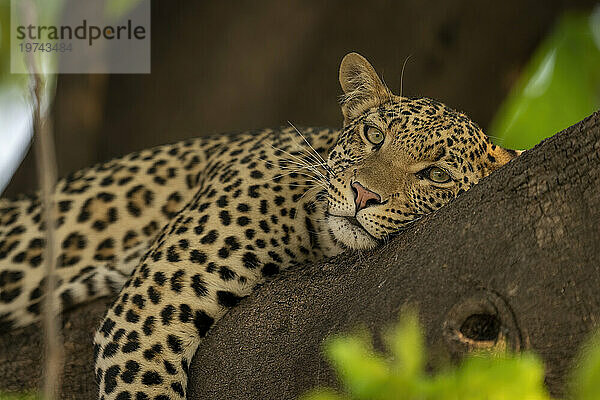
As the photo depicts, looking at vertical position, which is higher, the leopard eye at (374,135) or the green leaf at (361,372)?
the leopard eye at (374,135)

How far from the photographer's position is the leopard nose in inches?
119

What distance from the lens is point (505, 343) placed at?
1905mm

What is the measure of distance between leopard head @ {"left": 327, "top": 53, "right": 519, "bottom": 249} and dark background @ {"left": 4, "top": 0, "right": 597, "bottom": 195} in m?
2.13

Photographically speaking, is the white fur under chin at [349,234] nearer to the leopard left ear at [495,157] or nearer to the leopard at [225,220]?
the leopard at [225,220]

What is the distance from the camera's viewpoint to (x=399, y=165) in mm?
3188

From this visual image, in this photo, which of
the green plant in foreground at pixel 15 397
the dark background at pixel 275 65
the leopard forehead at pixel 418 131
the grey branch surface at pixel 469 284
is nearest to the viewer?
the green plant in foreground at pixel 15 397

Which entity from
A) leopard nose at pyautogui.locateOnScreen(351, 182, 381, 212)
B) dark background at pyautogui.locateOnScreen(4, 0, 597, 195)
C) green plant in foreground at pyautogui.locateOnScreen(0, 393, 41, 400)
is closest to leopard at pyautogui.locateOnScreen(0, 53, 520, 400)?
leopard nose at pyautogui.locateOnScreen(351, 182, 381, 212)

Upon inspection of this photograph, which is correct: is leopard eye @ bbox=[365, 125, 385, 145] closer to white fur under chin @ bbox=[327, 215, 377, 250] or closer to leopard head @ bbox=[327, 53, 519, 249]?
leopard head @ bbox=[327, 53, 519, 249]

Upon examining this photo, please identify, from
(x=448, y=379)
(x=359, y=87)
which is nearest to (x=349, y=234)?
(x=359, y=87)

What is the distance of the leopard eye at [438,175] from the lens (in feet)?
10.5

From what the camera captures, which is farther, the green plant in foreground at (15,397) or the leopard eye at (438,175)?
A: the leopard eye at (438,175)

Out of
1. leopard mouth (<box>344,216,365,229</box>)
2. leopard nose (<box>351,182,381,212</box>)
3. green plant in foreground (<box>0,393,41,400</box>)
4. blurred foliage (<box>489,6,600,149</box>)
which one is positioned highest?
blurred foliage (<box>489,6,600,149</box>)

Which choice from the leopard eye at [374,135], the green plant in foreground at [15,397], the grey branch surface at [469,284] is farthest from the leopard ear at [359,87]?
the green plant in foreground at [15,397]

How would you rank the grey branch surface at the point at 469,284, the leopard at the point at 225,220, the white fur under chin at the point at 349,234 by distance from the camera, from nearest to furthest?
the grey branch surface at the point at 469,284 < the white fur under chin at the point at 349,234 < the leopard at the point at 225,220
